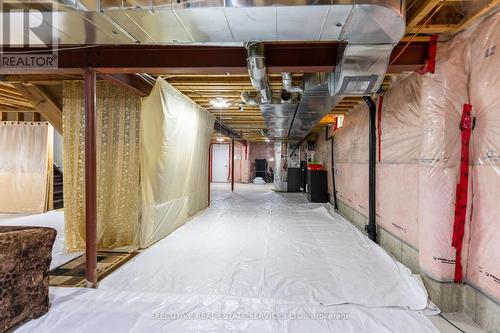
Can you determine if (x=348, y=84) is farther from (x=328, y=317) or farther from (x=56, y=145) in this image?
(x=56, y=145)

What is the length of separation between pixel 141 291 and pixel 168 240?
126cm

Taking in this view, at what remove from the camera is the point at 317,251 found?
9.41ft

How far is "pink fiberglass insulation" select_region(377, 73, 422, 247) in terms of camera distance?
240 centimetres

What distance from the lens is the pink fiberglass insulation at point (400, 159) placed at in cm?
240

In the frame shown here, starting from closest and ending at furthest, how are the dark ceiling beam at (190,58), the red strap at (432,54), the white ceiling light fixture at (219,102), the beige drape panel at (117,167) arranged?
the red strap at (432,54) < the dark ceiling beam at (190,58) < the beige drape panel at (117,167) < the white ceiling light fixture at (219,102)

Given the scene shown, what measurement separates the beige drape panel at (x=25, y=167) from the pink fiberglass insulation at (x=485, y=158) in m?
6.37

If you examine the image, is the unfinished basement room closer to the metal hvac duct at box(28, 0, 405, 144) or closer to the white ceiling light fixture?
the metal hvac duct at box(28, 0, 405, 144)

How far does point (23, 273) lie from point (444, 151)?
2970 mm

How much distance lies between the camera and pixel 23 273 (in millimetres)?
1559

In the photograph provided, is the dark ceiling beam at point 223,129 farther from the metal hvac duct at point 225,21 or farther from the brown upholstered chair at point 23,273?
the brown upholstered chair at point 23,273

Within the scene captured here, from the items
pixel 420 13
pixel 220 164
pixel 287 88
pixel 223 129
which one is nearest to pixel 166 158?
pixel 287 88

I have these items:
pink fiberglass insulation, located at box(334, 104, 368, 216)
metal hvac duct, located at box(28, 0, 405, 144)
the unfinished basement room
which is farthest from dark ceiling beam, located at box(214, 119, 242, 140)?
metal hvac duct, located at box(28, 0, 405, 144)

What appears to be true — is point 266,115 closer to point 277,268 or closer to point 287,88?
point 287,88

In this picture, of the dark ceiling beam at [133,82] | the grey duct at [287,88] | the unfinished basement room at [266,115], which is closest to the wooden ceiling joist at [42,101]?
the unfinished basement room at [266,115]
